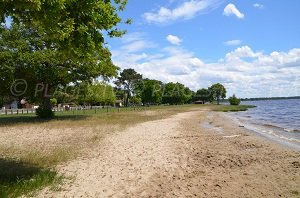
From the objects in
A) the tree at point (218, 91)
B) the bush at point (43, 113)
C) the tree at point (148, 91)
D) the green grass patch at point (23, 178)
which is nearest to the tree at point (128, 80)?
the tree at point (148, 91)

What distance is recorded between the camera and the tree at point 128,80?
14112cm

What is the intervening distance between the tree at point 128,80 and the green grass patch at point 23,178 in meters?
129

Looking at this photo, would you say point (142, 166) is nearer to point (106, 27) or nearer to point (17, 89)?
point (106, 27)

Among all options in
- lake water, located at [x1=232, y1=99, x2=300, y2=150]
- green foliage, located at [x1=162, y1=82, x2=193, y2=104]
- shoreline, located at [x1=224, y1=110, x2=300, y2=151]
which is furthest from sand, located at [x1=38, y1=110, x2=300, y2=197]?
green foliage, located at [x1=162, y1=82, x2=193, y2=104]

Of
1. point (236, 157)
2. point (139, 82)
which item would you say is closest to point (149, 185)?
point (236, 157)

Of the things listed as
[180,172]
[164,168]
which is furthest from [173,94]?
[180,172]

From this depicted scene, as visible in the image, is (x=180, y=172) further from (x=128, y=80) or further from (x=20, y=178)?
(x=128, y=80)

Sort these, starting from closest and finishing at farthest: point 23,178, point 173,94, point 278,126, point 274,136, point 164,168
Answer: point 23,178 → point 164,168 → point 274,136 → point 278,126 → point 173,94

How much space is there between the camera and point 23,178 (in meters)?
10.4

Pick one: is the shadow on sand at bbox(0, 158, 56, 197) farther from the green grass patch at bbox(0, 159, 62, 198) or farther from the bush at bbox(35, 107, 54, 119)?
the bush at bbox(35, 107, 54, 119)

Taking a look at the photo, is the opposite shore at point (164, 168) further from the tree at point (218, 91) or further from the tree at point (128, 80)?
the tree at point (218, 91)

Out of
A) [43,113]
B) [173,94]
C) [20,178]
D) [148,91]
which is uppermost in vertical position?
[148,91]

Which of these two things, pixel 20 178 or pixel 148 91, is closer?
pixel 20 178

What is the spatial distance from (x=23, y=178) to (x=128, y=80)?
133378mm
